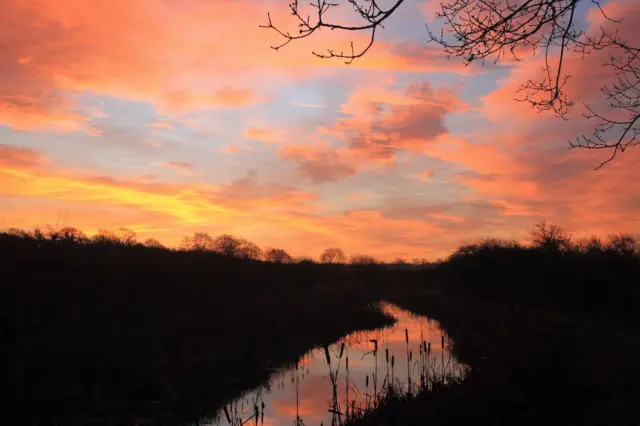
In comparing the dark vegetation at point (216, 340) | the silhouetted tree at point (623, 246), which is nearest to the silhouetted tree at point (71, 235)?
the dark vegetation at point (216, 340)

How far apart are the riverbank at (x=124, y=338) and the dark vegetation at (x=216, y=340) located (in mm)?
44

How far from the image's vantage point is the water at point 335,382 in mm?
9234

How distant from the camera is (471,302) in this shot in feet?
110

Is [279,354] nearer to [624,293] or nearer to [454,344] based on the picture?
[454,344]

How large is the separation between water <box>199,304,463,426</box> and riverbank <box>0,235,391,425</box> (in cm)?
84

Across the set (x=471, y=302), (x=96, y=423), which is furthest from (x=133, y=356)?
(x=471, y=302)

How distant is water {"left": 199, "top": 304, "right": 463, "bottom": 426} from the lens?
9234 mm

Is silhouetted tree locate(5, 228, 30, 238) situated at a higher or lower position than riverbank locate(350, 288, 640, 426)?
higher

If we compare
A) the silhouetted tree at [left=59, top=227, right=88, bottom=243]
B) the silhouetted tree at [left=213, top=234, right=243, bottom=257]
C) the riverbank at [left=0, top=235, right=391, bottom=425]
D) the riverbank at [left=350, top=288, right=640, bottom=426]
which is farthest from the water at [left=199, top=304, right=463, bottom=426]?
the silhouetted tree at [left=213, top=234, right=243, bottom=257]

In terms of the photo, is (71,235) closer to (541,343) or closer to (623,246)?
(541,343)

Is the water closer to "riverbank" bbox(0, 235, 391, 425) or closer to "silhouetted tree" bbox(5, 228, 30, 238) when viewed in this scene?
"riverbank" bbox(0, 235, 391, 425)

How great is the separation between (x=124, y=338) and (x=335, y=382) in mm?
6203

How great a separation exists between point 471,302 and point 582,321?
10245 millimetres

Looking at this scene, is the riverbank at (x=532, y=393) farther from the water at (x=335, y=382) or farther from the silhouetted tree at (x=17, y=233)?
the silhouetted tree at (x=17, y=233)
